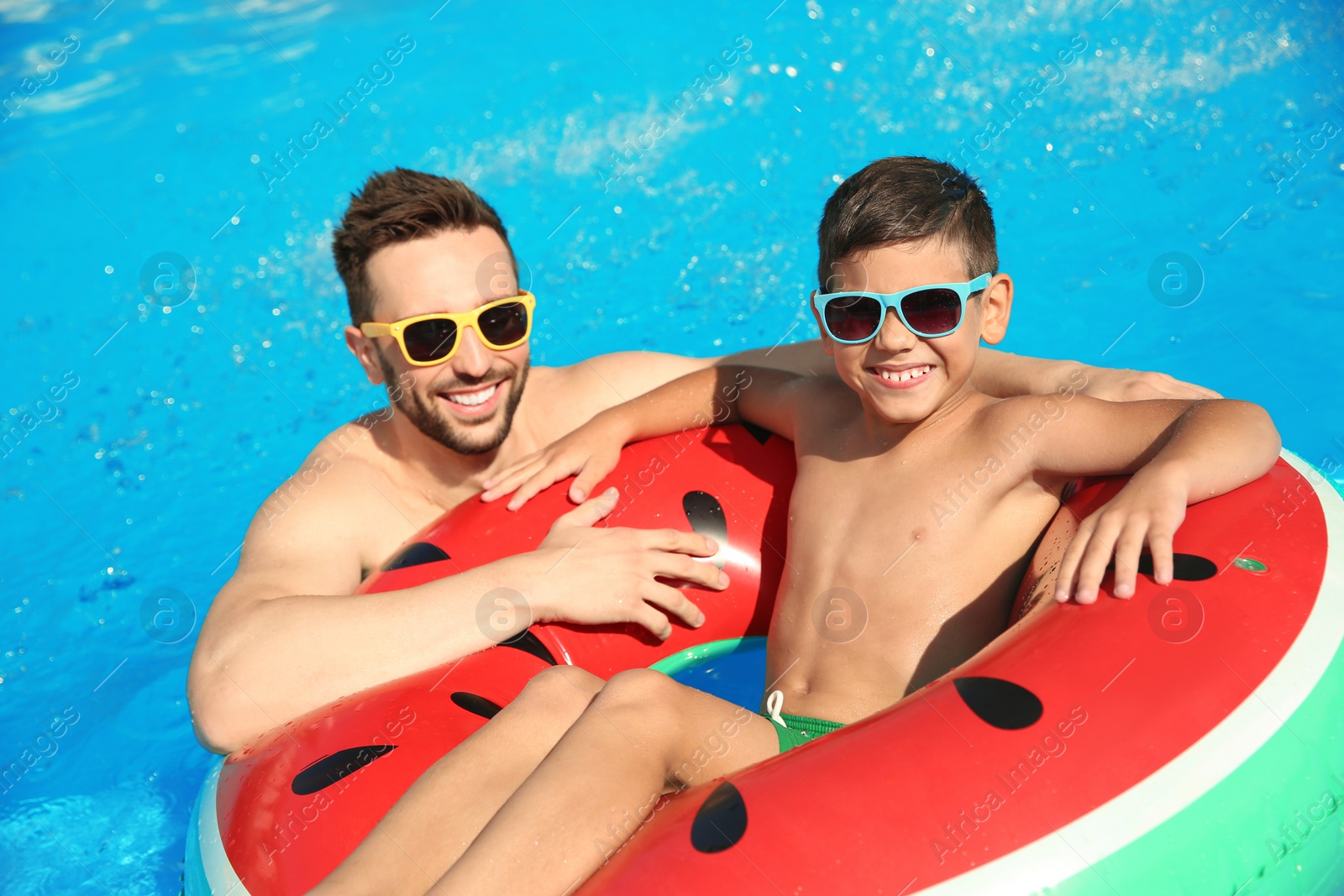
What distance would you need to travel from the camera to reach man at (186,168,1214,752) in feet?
7.84

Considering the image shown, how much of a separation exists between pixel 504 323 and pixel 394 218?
1.28ft

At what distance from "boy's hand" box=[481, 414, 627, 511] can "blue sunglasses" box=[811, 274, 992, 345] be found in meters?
0.83

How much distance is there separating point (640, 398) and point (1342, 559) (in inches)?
65.4

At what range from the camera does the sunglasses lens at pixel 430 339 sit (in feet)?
9.13

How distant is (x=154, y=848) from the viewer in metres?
3.37

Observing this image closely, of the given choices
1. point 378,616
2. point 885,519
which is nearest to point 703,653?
point 885,519

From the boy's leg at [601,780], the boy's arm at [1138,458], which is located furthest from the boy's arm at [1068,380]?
the boy's leg at [601,780]

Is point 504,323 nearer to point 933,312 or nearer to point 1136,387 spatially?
point 933,312

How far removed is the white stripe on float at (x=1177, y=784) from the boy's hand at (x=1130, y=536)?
0.77 ft

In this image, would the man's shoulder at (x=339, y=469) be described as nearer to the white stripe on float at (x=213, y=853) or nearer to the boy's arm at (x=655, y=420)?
the boy's arm at (x=655, y=420)

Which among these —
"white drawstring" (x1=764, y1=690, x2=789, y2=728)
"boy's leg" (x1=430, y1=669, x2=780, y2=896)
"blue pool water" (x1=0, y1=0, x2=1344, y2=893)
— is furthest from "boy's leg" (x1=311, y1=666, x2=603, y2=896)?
"blue pool water" (x1=0, y1=0, x2=1344, y2=893)

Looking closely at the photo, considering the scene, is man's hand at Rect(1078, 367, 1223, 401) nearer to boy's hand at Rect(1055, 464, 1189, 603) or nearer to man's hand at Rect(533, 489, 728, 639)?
boy's hand at Rect(1055, 464, 1189, 603)

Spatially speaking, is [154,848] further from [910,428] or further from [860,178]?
[860,178]

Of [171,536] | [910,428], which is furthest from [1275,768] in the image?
[171,536]
